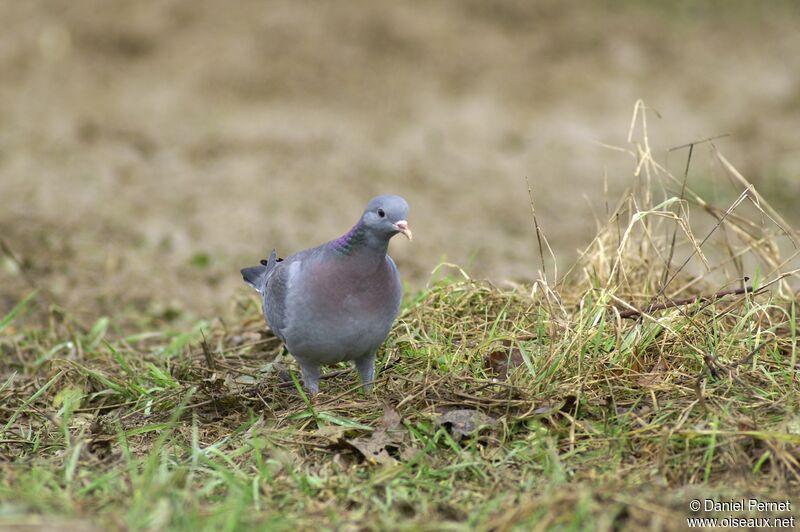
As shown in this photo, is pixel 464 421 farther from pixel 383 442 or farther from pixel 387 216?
pixel 387 216

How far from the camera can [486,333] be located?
403 cm

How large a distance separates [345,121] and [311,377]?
5508 millimetres

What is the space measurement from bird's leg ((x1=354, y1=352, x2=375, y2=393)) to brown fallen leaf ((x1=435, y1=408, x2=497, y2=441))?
1.48ft

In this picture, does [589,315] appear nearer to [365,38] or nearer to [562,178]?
[562,178]

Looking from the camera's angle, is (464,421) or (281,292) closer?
(464,421)

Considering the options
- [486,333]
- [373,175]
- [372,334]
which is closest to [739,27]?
[373,175]

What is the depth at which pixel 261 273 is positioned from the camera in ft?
13.6

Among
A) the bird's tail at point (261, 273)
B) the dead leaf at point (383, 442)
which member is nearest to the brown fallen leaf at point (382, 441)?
the dead leaf at point (383, 442)

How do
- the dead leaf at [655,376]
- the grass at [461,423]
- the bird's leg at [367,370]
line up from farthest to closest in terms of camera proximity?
1. the bird's leg at [367,370]
2. the dead leaf at [655,376]
3. the grass at [461,423]

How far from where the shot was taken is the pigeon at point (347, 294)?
11.0 ft

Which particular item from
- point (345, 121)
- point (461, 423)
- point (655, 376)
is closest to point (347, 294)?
point (461, 423)

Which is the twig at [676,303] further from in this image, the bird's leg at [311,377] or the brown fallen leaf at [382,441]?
the bird's leg at [311,377]

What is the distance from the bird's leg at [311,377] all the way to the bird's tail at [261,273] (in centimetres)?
44

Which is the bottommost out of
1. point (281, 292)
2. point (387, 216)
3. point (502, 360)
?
point (502, 360)
